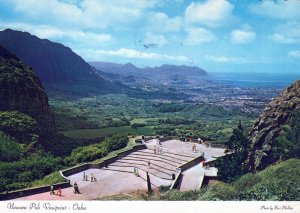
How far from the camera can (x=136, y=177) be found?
11102mm

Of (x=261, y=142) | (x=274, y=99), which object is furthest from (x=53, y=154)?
(x=274, y=99)

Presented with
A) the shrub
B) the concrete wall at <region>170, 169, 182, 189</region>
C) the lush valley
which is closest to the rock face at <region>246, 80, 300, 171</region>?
the lush valley

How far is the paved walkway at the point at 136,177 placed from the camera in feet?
34.1

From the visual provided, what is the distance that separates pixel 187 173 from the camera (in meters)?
11.5

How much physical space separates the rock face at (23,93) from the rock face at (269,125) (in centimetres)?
565

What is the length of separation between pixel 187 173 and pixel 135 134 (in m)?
2.22

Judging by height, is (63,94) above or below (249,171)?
above

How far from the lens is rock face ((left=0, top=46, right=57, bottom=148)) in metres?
13.1

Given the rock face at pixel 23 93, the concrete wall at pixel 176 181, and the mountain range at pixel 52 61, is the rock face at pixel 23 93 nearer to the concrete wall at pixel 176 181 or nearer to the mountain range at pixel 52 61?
the mountain range at pixel 52 61

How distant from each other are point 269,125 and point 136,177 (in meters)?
4.12

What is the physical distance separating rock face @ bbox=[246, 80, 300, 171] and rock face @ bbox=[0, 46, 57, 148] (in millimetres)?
5646

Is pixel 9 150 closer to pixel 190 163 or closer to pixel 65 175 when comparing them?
pixel 65 175

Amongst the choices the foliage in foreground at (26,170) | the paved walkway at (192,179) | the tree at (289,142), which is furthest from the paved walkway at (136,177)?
the tree at (289,142)
